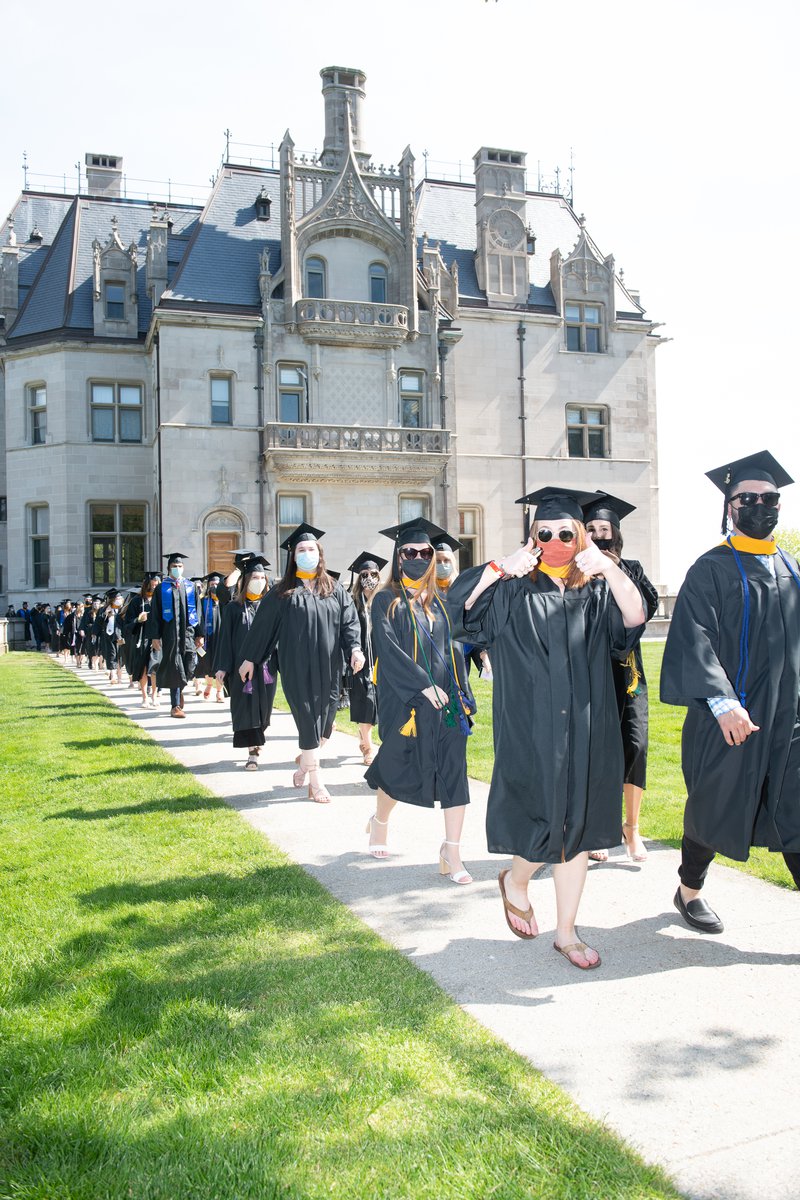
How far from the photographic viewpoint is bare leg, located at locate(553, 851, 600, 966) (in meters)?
4.43

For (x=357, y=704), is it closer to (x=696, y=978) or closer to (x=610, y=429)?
(x=696, y=978)

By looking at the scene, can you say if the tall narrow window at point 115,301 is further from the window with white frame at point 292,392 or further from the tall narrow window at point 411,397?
the tall narrow window at point 411,397

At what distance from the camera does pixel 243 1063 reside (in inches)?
134

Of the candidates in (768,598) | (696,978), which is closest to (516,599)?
(768,598)

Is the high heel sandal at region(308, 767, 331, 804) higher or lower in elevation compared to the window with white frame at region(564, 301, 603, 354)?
lower

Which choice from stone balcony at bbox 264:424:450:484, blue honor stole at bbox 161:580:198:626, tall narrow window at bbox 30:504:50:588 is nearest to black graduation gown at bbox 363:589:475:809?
blue honor stole at bbox 161:580:198:626

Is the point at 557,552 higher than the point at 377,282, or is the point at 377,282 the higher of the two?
the point at 377,282

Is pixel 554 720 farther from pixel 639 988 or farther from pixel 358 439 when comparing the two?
pixel 358 439

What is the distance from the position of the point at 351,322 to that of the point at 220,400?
445 cm

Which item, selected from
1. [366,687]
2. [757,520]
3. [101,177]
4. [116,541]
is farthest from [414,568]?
[101,177]

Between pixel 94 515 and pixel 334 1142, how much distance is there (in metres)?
30.2

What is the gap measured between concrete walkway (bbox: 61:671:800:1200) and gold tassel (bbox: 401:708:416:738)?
0.85 metres

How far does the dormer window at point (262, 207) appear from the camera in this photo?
30.8 metres

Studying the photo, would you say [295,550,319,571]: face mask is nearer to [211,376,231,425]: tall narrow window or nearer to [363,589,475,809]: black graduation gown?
[363,589,475,809]: black graduation gown
